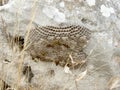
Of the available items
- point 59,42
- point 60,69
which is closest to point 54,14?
point 59,42

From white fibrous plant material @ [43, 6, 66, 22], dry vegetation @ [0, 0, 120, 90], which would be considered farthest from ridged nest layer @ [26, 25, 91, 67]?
white fibrous plant material @ [43, 6, 66, 22]

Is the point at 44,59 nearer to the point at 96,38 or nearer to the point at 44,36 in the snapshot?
the point at 44,36

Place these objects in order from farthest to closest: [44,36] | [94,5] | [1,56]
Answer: [1,56] < [94,5] < [44,36]

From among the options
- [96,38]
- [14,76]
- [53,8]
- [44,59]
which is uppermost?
[53,8]

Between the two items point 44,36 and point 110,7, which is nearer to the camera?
point 44,36

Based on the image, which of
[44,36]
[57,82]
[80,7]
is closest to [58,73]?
[57,82]

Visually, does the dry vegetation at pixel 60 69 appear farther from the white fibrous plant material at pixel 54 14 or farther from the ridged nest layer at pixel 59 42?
the white fibrous plant material at pixel 54 14

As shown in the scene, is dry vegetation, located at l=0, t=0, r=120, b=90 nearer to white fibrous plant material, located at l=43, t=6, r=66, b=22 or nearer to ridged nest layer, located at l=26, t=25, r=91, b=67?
ridged nest layer, located at l=26, t=25, r=91, b=67

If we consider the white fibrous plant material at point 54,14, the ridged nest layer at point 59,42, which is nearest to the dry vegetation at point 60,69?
the ridged nest layer at point 59,42
